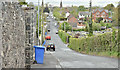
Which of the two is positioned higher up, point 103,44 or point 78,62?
point 103,44

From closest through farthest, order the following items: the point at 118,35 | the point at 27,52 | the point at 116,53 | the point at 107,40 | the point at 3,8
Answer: the point at 3,8 < the point at 27,52 < the point at 118,35 < the point at 116,53 < the point at 107,40

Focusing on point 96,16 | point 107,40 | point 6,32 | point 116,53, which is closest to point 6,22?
point 6,32

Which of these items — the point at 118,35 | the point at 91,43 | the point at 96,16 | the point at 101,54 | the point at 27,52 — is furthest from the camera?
the point at 96,16

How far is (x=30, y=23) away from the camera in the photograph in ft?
34.3

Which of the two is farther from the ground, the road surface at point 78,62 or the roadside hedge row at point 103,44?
the roadside hedge row at point 103,44

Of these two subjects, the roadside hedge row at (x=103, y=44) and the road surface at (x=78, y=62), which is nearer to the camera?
the road surface at (x=78, y=62)

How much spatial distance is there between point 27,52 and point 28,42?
440 mm

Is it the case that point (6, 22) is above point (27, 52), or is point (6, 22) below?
above

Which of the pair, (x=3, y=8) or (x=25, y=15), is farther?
(x=25, y=15)

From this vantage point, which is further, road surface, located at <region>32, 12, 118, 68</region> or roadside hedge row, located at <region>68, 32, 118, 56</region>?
roadside hedge row, located at <region>68, 32, 118, 56</region>

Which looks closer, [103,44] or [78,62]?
[78,62]

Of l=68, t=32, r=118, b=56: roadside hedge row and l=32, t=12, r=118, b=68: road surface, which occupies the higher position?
l=68, t=32, r=118, b=56: roadside hedge row

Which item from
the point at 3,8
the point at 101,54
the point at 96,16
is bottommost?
the point at 101,54

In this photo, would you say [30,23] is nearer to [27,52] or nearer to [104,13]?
[27,52]
